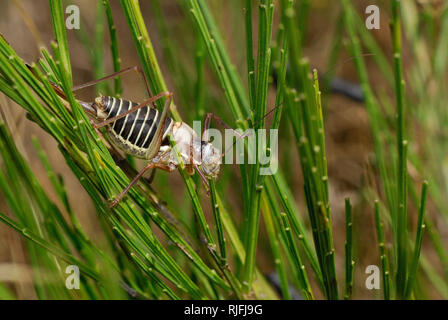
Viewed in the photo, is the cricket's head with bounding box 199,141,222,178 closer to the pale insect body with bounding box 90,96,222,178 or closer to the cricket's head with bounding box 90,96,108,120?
the pale insect body with bounding box 90,96,222,178

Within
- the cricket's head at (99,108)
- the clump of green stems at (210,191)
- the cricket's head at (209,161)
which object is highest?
the cricket's head at (99,108)

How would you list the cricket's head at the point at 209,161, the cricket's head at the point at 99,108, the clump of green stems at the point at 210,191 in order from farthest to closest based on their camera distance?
the cricket's head at the point at 209,161, the cricket's head at the point at 99,108, the clump of green stems at the point at 210,191

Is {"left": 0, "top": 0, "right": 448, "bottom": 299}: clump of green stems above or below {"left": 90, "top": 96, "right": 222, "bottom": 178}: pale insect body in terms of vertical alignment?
below

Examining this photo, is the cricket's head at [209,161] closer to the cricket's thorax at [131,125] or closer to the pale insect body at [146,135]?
the pale insect body at [146,135]

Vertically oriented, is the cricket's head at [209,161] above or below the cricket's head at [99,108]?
below

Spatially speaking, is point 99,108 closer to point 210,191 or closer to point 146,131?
point 146,131

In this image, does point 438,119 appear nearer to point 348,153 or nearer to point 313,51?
point 348,153

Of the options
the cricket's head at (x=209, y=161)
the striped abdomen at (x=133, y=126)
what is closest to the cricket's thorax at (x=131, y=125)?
the striped abdomen at (x=133, y=126)

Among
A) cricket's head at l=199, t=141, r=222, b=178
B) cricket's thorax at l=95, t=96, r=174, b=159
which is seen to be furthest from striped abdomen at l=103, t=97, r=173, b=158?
cricket's head at l=199, t=141, r=222, b=178
